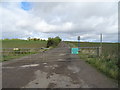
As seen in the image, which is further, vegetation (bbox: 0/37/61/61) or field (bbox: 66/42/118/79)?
vegetation (bbox: 0/37/61/61)

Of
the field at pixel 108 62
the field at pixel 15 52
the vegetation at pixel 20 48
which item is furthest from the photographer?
the vegetation at pixel 20 48

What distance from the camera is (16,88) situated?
9.95 ft

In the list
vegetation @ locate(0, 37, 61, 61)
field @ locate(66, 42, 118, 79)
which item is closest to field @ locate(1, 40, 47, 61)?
vegetation @ locate(0, 37, 61, 61)

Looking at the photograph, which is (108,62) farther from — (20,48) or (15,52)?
(15,52)

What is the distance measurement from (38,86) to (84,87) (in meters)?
1.70

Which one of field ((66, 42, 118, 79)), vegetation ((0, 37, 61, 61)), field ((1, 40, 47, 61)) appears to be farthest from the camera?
vegetation ((0, 37, 61, 61))

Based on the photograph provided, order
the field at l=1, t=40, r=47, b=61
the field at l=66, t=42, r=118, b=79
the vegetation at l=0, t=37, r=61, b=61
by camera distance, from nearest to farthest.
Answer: the field at l=66, t=42, r=118, b=79 < the field at l=1, t=40, r=47, b=61 < the vegetation at l=0, t=37, r=61, b=61

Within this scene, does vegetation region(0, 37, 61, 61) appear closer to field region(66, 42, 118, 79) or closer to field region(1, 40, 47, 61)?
field region(1, 40, 47, 61)

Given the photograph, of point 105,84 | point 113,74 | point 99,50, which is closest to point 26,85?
point 105,84

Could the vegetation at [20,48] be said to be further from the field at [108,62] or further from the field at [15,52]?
the field at [108,62]

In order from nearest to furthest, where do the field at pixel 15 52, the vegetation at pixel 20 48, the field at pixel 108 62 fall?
the field at pixel 108 62
the field at pixel 15 52
the vegetation at pixel 20 48

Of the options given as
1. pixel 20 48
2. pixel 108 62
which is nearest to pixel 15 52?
pixel 20 48

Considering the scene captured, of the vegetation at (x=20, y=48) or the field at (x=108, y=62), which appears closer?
the field at (x=108, y=62)

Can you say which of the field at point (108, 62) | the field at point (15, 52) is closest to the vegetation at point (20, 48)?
the field at point (15, 52)
